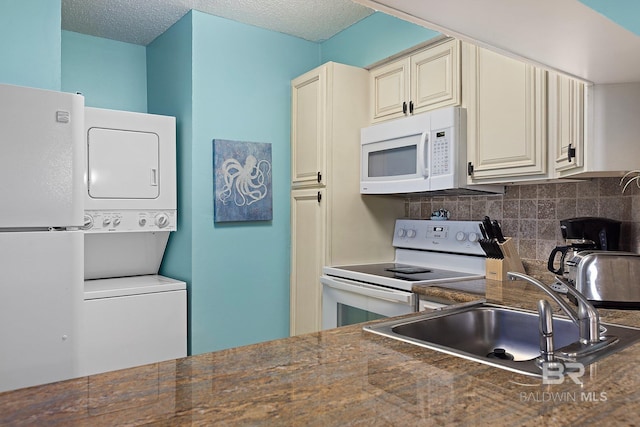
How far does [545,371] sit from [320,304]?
2.11 m

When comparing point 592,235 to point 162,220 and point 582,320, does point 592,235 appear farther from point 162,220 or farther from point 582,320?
point 162,220

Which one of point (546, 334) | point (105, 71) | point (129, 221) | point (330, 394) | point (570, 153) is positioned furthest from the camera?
point (105, 71)

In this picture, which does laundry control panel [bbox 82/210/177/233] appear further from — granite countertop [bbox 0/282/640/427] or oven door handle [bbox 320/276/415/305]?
granite countertop [bbox 0/282/640/427]

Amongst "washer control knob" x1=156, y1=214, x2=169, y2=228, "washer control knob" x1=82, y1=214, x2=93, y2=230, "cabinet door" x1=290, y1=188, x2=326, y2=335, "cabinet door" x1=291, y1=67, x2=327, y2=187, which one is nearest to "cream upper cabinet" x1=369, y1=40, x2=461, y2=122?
"cabinet door" x1=291, y1=67, x2=327, y2=187

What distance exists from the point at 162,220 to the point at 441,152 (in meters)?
1.74

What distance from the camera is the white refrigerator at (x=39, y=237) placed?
1.90 metres

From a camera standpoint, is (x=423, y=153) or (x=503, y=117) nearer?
(x=503, y=117)

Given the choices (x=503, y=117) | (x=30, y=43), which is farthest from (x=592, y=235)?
(x=30, y=43)

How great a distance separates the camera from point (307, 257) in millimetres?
3129


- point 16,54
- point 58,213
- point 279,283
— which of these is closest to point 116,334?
point 58,213

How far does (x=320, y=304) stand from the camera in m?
3.00

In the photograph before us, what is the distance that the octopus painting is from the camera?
299cm

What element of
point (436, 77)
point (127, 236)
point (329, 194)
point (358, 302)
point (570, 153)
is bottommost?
point (358, 302)

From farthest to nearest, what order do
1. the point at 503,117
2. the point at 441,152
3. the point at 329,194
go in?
the point at 329,194 → the point at 441,152 → the point at 503,117
